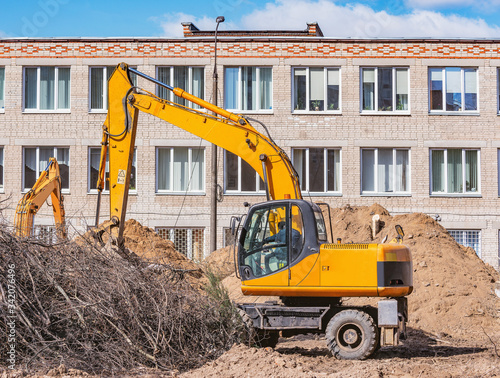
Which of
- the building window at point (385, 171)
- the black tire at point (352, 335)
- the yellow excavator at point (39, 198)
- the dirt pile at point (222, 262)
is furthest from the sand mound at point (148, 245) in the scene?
the building window at point (385, 171)

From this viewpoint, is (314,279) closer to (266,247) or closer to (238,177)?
(266,247)

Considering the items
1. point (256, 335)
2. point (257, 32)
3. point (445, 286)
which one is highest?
point (257, 32)

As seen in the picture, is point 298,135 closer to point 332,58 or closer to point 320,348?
point 332,58

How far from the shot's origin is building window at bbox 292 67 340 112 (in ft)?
86.9

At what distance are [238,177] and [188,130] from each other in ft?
42.8

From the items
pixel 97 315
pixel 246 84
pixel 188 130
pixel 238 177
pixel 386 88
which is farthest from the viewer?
pixel 386 88

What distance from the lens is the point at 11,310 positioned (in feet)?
31.3

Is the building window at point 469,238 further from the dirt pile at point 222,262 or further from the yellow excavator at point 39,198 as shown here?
the yellow excavator at point 39,198

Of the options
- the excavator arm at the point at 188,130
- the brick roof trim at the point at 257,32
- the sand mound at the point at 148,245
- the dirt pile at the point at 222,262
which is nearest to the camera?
the excavator arm at the point at 188,130

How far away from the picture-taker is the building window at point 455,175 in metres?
26.3

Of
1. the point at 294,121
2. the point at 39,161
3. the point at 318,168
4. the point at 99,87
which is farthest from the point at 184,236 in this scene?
the point at 99,87

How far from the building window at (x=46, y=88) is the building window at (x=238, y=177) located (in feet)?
21.2

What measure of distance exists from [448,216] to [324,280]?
1612 cm

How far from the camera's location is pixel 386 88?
26.6 m
